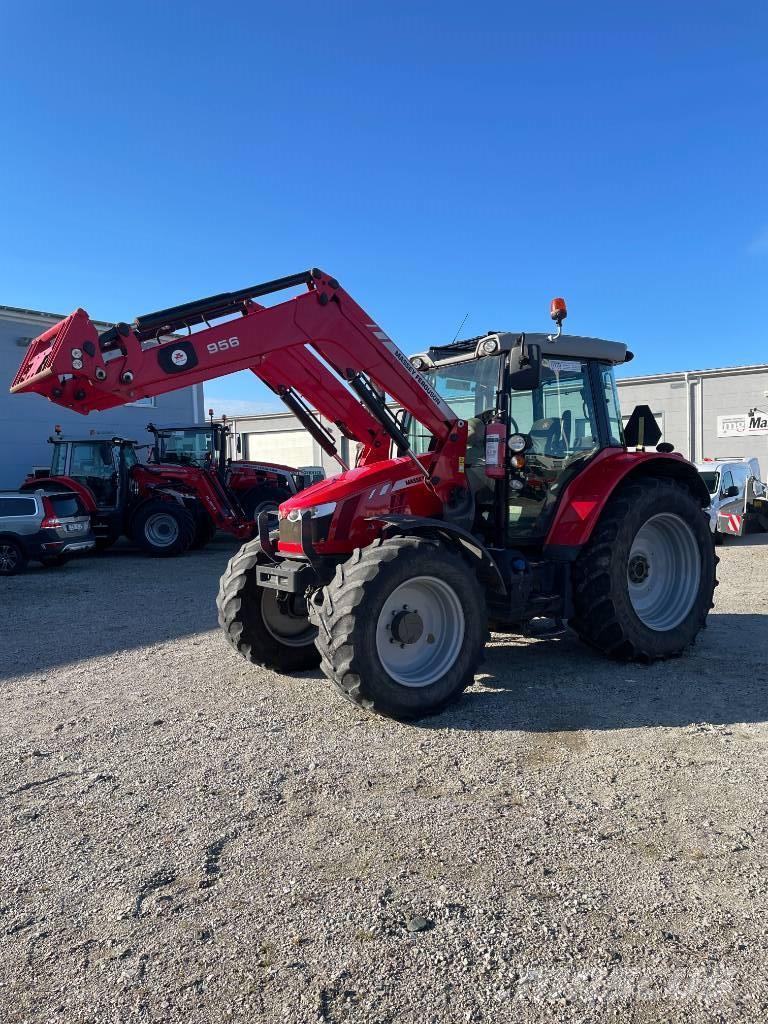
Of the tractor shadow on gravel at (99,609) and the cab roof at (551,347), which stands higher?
the cab roof at (551,347)

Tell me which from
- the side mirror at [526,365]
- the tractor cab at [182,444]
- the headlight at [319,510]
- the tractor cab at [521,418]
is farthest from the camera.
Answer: the tractor cab at [182,444]

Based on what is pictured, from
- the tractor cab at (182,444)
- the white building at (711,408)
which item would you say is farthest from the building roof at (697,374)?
the tractor cab at (182,444)

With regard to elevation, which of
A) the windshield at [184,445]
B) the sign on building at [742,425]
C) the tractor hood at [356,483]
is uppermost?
the sign on building at [742,425]

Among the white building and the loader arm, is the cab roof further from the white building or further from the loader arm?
the white building

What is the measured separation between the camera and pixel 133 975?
2.51 m

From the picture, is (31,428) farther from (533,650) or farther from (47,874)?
(47,874)

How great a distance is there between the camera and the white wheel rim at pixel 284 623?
Result: 582 cm

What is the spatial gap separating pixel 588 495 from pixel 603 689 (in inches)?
57.6

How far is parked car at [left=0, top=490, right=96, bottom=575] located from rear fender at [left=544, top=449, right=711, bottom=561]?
9549 millimetres

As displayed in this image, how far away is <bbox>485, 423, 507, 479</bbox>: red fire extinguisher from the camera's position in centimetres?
563

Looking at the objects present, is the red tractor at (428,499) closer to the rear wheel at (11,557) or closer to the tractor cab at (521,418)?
the tractor cab at (521,418)

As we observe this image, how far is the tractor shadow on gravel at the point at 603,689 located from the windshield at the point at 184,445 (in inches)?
431

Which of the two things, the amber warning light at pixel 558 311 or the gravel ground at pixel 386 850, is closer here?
the gravel ground at pixel 386 850

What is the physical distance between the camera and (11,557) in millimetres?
12430
